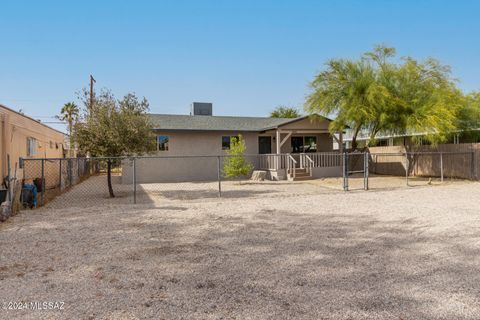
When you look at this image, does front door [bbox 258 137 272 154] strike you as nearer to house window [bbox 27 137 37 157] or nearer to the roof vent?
the roof vent

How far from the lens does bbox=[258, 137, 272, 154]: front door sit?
22.6 meters

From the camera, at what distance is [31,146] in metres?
13.5

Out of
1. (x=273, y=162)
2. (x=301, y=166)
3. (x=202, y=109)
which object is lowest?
(x=301, y=166)

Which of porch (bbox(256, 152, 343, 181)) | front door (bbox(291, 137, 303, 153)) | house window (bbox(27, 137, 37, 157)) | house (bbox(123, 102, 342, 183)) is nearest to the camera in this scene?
house window (bbox(27, 137, 37, 157))

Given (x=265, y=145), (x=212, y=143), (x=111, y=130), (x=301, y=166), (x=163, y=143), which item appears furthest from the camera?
(x=265, y=145)

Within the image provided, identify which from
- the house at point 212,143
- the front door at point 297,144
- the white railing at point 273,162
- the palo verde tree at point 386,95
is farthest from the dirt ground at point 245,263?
the front door at point 297,144

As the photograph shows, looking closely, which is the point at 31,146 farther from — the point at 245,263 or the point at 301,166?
the point at 301,166

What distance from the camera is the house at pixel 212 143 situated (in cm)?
1985

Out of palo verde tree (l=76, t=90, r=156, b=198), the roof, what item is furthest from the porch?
palo verde tree (l=76, t=90, r=156, b=198)

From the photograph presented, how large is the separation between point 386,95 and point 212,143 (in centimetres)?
1026

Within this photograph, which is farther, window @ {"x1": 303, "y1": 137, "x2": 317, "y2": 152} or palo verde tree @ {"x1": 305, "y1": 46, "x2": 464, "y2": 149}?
window @ {"x1": 303, "y1": 137, "x2": 317, "y2": 152}

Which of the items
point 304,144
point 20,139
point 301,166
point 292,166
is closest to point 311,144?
point 304,144

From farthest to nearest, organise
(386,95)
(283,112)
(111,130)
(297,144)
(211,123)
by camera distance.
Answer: (283,112), (297,144), (211,123), (386,95), (111,130)

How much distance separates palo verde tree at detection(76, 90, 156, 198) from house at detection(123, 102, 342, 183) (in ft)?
21.9
